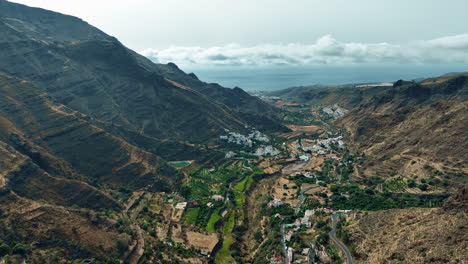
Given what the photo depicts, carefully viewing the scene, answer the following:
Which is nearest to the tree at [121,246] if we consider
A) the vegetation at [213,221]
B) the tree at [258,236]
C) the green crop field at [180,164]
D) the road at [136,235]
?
the road at [136,235]

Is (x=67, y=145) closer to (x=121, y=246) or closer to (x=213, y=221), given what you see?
(x=121, y=246)

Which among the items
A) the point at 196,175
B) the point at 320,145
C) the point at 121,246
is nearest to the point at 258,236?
the point at 121,246

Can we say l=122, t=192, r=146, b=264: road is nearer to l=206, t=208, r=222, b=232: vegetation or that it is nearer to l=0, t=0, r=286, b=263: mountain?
l=0, t=0, r=286, b=263: mountain

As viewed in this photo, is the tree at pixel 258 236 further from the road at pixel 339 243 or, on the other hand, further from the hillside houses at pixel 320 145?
the hillside houses at pixel 320 145

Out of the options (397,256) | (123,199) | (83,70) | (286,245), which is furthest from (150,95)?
(397,256)

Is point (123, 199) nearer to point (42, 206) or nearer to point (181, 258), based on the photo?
point (42, 206)
